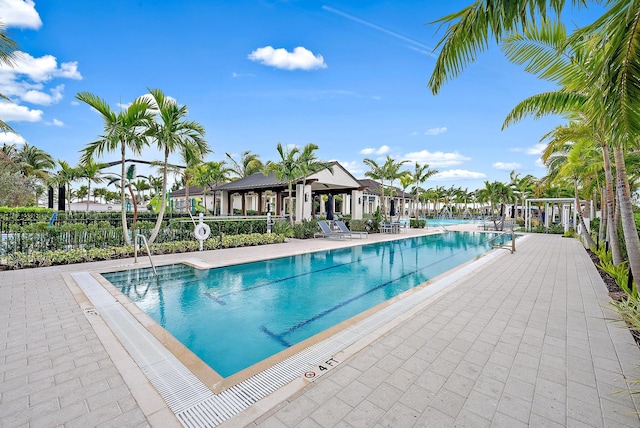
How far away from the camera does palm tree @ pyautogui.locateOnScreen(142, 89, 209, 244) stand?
9047 millimetres


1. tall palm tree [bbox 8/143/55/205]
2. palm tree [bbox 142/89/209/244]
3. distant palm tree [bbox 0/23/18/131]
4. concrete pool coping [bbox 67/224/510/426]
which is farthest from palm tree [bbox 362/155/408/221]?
tall palm tree [bbox 8/143/55/205]

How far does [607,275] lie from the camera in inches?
297

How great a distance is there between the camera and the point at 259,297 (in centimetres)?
646

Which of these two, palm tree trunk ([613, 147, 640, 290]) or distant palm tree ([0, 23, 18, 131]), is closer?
palm tree trunk ([613, 147, 640, 290])

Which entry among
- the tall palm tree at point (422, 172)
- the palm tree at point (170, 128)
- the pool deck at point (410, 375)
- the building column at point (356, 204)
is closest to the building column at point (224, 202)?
the building column at point (356, 204)

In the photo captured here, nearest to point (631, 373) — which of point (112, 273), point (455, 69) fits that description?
point (455, 69)

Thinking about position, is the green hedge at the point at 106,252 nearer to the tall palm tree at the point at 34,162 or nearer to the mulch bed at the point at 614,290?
the mulch bed at the point at 614,290

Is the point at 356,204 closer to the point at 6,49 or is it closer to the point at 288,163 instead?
the point at 288,163

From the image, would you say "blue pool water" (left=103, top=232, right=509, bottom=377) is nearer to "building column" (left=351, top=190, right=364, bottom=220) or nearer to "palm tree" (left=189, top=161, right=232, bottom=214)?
"building column" (left=351, top=190, right=364, bottom=220)

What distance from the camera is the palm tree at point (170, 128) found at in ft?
29.7

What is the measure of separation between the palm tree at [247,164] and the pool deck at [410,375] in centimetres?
2820

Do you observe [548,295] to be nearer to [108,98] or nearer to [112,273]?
[112,273]

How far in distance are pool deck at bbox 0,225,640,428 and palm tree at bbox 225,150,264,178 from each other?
92.5ft

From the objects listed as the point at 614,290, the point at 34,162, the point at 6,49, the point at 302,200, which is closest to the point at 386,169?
the point at 302,200
